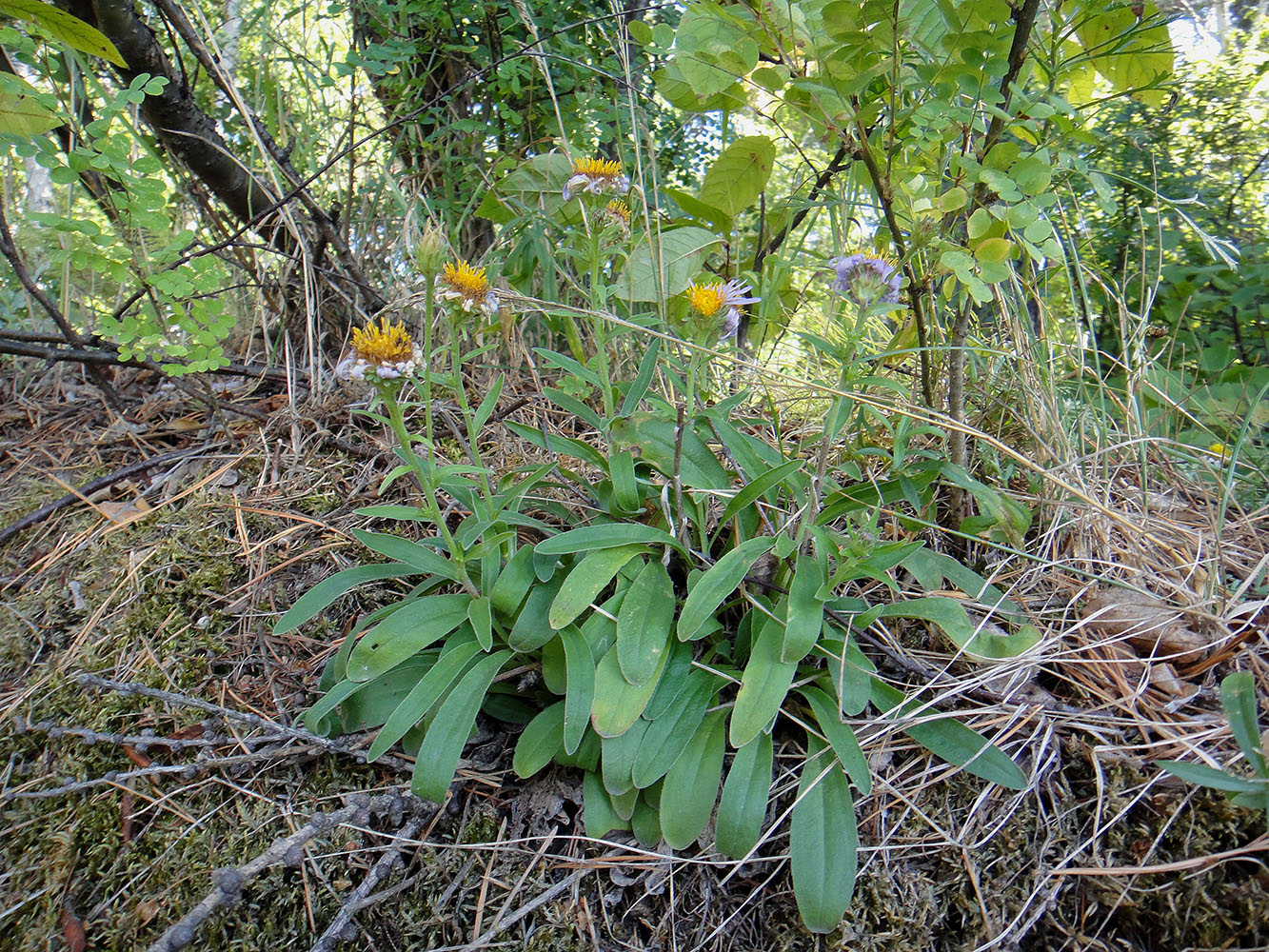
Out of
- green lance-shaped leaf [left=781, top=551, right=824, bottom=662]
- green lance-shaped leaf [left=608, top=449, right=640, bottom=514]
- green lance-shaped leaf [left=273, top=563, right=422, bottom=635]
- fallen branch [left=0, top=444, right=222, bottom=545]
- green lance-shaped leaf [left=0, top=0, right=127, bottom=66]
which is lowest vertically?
green lance-shaped leaf [left=781, top=551, right=824, bottom=662]

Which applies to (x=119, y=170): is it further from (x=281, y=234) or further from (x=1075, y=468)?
(x=1075, y=468)

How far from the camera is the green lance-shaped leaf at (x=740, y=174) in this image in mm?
1694

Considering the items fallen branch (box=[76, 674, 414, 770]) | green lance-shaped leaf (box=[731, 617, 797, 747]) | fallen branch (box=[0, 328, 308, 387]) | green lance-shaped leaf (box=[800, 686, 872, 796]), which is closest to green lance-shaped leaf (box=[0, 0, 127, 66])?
fallen branch (box=[0, 328, 308, 387])

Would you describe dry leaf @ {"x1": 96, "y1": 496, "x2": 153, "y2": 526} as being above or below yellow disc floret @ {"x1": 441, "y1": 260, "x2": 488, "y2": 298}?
below

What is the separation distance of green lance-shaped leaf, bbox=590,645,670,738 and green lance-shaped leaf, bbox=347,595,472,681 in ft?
0.92

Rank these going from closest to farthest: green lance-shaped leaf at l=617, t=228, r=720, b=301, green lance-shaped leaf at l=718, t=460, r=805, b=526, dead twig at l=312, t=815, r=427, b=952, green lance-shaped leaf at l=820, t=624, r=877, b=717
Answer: dead twig at l=312, t=815, r=427, b=952 → green lance-shaped leaf at l=820, t=624, r=877, b=717 → green lance-shaped leaf at l=718, t=460, r=805, b=526 → green lance-shaped leaf at l=617, t=228, r=720, b=301

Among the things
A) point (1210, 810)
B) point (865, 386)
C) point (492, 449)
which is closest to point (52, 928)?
point (492, 449)

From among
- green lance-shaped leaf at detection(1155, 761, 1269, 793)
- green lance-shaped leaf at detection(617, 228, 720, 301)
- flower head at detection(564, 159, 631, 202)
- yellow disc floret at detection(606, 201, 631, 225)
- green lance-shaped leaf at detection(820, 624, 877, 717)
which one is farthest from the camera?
green lance-shaped leaf at detection(617, 228, 720, 301)

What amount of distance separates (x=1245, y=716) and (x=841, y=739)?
525mm

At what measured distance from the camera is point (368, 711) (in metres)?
1.25

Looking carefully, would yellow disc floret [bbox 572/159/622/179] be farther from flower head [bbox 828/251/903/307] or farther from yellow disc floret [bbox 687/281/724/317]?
flower head [bbox 828/251/903/307]

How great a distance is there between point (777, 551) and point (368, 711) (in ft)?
2.50

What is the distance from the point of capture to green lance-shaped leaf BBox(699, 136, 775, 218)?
1.69m

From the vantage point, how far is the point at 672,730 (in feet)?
3.89
